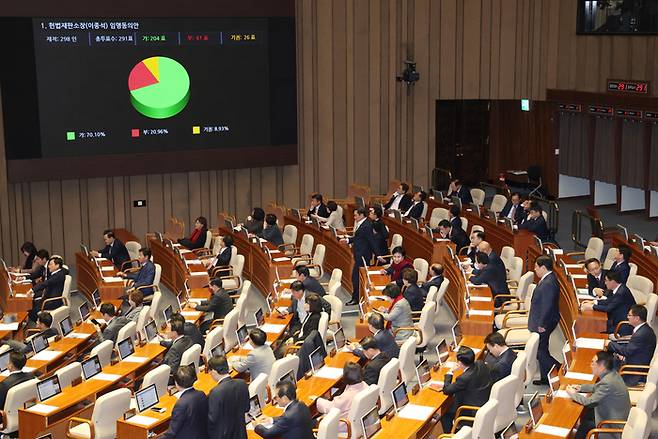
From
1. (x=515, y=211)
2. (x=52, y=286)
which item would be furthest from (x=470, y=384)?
(x=515, y=211)

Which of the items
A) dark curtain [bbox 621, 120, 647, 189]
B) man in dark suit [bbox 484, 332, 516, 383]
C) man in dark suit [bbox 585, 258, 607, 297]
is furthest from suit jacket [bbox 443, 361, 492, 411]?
dark curtain [bbox 621, 120, 647, 189]

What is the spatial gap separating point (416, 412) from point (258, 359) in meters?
2.07

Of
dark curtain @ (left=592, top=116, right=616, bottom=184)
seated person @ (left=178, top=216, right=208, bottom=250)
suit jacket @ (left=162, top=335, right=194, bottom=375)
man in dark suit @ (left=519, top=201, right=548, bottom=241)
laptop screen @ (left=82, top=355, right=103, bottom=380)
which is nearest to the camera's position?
laptop screen @ (left=82, top=355, right=103, bottom=380)

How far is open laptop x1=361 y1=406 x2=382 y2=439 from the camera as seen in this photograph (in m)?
9.13

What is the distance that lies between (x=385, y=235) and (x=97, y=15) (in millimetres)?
6973

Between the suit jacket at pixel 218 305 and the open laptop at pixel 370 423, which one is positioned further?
the suit jacket at pixel 218 305

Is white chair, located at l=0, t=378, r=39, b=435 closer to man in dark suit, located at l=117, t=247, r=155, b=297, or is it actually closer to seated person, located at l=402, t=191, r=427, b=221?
man in dark suit, located at l=117, t=247, r=155, b=297

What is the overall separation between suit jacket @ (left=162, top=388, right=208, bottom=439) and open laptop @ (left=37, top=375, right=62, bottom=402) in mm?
1940

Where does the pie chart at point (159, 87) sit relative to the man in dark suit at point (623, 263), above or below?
above

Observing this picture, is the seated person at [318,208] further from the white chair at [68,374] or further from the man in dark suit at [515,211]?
the white chair at [68,374]

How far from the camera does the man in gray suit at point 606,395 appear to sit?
31.0ft

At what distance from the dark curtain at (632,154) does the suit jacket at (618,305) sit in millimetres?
10406

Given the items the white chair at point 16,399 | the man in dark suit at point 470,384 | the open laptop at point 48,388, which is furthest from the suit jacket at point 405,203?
the white chair at point 16,399

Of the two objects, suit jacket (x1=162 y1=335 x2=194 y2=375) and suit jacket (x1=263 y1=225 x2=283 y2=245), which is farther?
suit jacket (x1=263 y1=225 x2=283 y2=245)
